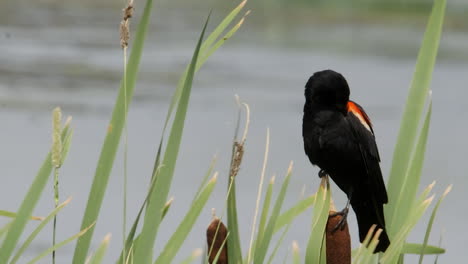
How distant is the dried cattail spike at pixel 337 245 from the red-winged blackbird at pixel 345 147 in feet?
1.05

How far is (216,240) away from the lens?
1376 millimetres

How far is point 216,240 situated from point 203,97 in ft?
24.6

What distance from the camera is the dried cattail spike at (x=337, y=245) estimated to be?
4.59ft

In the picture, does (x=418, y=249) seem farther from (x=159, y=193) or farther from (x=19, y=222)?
(x=19, y=222)

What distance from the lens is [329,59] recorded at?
412 inches

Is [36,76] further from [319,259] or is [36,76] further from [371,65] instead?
[319,259]

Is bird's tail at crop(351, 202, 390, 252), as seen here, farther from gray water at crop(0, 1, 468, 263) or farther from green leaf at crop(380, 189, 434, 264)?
gray water at crop(0, 1, 468, 263)

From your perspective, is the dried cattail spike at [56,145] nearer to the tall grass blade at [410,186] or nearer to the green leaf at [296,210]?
the green leaf at [296,210]

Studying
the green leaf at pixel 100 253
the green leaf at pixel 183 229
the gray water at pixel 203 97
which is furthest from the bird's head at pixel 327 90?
the gray water at pixel 203 97

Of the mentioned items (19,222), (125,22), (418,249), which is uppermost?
(125,22)

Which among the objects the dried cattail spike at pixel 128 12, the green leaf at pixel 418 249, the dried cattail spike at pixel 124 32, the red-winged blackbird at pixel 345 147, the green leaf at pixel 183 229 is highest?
the dried cattail spike at pixel 128 12

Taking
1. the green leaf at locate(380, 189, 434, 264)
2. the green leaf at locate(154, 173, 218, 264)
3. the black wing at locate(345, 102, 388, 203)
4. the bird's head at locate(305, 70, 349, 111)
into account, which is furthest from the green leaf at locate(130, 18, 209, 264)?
the black wing at locate(345, 102, 388, 203)

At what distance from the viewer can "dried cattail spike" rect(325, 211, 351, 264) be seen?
4.59ft

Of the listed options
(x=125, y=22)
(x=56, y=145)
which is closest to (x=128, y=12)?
(x=125, y=22)
